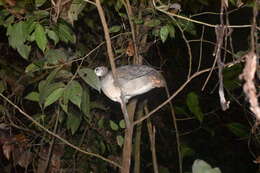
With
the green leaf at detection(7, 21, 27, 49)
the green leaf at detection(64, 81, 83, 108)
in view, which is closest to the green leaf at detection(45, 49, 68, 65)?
the green leaf at detection(7, 21, 27, 49)

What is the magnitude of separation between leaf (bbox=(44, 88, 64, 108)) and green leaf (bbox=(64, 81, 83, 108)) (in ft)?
0.13

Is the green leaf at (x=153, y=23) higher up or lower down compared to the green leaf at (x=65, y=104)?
higher up

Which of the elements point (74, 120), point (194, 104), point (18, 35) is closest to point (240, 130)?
point (194, 104)

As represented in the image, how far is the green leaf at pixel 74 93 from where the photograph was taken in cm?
137

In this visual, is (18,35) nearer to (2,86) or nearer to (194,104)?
(2,86)

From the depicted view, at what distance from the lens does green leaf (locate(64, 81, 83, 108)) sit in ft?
4.48

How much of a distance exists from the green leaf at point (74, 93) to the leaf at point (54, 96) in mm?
39

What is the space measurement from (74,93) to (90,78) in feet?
0.24

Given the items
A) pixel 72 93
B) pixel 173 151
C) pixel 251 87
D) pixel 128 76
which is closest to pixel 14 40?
pixel 72 93

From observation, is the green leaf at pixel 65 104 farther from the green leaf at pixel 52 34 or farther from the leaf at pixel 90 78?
the green leaf at pixel 52 34

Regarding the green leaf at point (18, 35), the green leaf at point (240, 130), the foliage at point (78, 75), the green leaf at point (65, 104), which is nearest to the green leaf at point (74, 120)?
the foliage at point (78, 75)

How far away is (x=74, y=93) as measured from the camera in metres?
1.38

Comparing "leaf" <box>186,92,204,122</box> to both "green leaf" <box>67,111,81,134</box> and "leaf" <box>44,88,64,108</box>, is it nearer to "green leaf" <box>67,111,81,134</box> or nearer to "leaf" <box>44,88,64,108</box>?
"green leaf" <box>67,111,81,134</box>

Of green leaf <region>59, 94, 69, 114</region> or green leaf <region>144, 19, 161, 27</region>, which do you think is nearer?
green leaf <region>59, 94, 69, 114</region>
